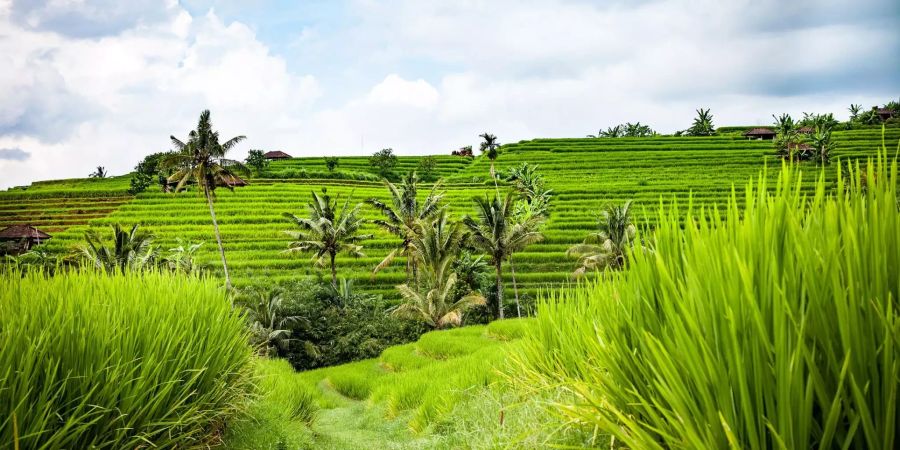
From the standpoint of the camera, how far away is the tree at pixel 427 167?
67.4 meters

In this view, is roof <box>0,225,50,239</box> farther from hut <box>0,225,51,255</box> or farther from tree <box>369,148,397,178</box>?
tree <box>369,148,397,178</box>

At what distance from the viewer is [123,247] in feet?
85.8

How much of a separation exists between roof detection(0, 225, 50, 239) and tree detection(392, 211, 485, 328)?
31.5 m

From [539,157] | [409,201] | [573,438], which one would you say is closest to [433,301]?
[409,201]

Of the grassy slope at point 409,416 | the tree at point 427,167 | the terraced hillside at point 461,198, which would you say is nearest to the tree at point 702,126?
the terraced hillside at point 461,198

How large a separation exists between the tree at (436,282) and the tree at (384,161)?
4216 cm

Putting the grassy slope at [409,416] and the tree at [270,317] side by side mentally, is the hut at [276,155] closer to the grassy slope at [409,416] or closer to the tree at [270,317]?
the tree at [270,317]

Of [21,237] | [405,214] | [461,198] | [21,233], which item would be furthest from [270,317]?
→ [21,233]

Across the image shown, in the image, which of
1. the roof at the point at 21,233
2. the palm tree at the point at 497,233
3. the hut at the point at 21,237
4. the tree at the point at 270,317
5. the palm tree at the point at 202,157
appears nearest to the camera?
the tree at the point at 270,317

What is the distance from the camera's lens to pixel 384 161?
240ft

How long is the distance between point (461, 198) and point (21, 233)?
35348mm

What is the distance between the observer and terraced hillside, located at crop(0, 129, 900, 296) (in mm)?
38781

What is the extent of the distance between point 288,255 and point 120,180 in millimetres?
42197

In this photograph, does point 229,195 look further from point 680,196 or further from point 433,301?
point 680,196
